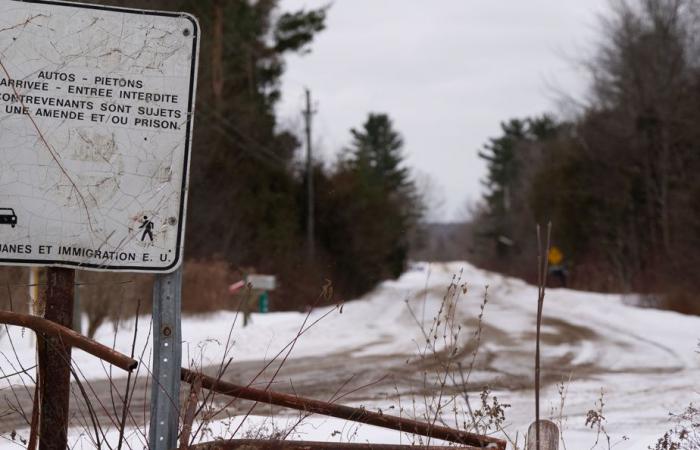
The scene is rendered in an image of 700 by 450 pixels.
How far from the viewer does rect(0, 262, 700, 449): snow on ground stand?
7301 mm

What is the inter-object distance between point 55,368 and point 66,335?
24cm

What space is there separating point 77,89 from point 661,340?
53.8 ft

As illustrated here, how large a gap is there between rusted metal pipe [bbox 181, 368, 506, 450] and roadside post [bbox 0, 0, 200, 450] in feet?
0.78

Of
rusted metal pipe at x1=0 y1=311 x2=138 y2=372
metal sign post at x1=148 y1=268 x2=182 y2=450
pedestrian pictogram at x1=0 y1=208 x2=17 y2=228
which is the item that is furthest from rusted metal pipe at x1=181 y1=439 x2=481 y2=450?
pedestrian pictogram at x1=0 y1=208 x2=17 y2=228

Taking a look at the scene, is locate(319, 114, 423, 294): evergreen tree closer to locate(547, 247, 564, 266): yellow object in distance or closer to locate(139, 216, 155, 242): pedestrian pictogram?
locate(547, 247, 564, 266): yellow object in distance

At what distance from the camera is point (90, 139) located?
10.1 ft

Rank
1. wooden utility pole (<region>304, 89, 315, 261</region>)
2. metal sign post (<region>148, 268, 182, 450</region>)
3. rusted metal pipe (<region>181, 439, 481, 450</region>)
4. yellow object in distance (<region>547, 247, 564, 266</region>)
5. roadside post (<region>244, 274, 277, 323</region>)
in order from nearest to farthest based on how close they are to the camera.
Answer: metal sign post (<region>148, 268, 182, 450</region>)
rusted metal pipe (<region>181, 439, 481, 450</region>)
roadside post (<region>244, 274, 277, 323</region>)
wooden utility pole (<region>304, 89, 315, 261</region>)
yellow object in distance (<region>547, 247, 564, 266</region>)

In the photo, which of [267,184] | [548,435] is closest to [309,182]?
[267,184]

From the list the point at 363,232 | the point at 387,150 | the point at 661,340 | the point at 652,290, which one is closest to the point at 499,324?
the point at 661,340

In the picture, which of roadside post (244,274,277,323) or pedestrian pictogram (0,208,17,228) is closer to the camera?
pedestrian pictogram (0,208,17,228)

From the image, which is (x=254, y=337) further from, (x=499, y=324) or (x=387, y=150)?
(x=387, y=150)

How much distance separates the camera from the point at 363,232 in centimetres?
3888

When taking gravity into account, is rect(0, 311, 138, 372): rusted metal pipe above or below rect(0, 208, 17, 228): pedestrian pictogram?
below

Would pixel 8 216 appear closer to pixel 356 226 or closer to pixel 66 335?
pixel 66 335
